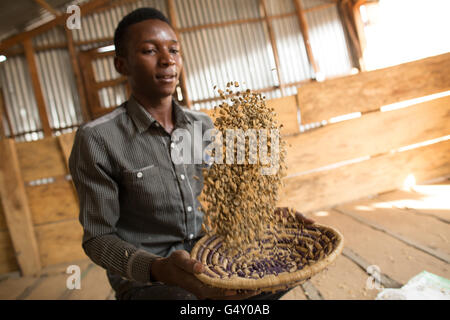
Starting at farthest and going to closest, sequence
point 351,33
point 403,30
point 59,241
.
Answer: point 351,33
point 403,30
point 59,241

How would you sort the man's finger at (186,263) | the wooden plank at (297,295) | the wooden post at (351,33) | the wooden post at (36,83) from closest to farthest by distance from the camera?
the man's finger at (186,263)
the wooden plank at (297,295)
the wooden post at (36,83)
the wooden post at (351,33)

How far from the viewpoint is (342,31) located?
705cm

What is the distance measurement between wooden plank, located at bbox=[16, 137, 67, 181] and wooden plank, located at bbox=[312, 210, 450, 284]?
2441 millimetres

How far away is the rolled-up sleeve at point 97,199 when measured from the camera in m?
1.08

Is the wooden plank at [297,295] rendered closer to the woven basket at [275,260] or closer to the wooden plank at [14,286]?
the woven basket at [275,260]

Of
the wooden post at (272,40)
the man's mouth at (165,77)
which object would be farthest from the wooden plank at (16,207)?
the wooden post at (272,40)

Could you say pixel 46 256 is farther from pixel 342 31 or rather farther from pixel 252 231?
pixel 342 31

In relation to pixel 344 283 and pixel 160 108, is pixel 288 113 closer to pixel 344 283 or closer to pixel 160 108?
pixel 344 283

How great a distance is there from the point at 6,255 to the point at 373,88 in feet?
12.0

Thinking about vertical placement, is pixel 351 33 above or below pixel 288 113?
above

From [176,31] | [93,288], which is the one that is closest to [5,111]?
[176,31]

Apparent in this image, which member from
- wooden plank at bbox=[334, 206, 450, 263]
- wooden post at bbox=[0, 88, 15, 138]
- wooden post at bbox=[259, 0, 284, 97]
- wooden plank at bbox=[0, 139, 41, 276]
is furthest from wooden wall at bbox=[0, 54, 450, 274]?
wooden post at bbox=[0, 88, 15, 138]

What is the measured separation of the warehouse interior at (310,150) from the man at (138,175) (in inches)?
13.1

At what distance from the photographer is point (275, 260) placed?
1.06 m
